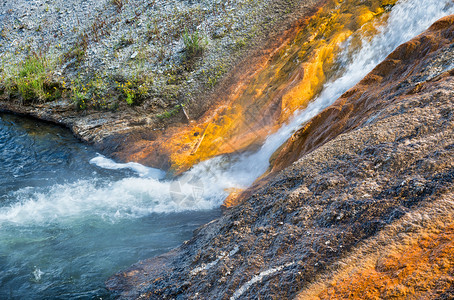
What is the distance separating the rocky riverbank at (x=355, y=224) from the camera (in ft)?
5.63

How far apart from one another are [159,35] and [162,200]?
20.8 feet

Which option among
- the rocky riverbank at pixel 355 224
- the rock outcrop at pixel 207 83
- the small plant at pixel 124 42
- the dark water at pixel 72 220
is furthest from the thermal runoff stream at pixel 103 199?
the small plant at pixel 124 42

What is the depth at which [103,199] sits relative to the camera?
6312mm

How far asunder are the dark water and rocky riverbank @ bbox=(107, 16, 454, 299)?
0.91m

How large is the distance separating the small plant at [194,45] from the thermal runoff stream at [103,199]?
3.96 meters

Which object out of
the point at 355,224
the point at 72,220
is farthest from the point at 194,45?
the point at 355,224

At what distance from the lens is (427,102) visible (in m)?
2.73

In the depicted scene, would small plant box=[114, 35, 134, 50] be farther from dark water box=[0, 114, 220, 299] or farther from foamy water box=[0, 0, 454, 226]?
foamy water box=[0, 0, 454, 226]

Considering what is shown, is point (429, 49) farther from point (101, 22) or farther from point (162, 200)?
point (101, 22)

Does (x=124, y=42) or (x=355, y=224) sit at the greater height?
(x=124, y=42)

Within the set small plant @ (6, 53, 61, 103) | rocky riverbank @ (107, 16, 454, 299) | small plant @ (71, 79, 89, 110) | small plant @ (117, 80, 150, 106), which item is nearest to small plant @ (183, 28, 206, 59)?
small plant @ (117, 80, 150, 106)

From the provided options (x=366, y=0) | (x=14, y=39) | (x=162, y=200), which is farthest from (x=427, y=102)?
(x=14, y=39)

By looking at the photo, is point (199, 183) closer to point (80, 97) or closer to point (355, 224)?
point (355, 224)

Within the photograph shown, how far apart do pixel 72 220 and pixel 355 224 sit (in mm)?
5067
